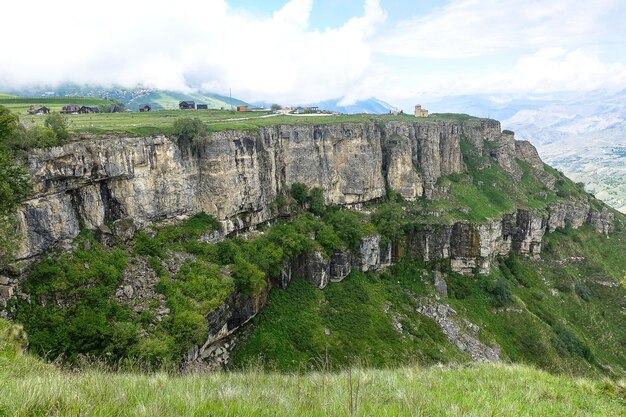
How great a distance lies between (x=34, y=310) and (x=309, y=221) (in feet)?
98.9

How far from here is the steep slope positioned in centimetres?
2880

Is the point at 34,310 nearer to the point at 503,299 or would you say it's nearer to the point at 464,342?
the point at 464,342

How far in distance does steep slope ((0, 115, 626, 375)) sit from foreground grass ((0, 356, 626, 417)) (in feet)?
43.2

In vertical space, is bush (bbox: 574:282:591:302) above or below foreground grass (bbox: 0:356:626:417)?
below

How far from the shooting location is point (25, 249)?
90.4ft

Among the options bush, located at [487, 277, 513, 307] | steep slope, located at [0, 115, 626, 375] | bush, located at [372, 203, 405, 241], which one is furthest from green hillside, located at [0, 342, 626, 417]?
bush, located at [487, 277, 513, 307]

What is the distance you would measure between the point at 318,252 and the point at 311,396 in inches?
1567

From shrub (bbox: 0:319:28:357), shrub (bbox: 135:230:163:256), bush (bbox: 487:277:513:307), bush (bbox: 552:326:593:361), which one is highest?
shrub (bbox: 0:319:28:357)

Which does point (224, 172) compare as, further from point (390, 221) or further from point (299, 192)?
point (390, 221)

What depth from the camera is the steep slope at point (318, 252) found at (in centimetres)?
2880

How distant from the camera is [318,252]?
4694 cm

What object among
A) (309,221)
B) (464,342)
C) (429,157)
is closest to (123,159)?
(309,221)

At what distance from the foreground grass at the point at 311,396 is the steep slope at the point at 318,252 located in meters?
13.2

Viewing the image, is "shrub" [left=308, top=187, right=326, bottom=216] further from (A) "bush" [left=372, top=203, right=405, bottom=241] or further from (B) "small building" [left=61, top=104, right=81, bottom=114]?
(B) "small building" [left=61, top=104, right=81, bottom=114]
